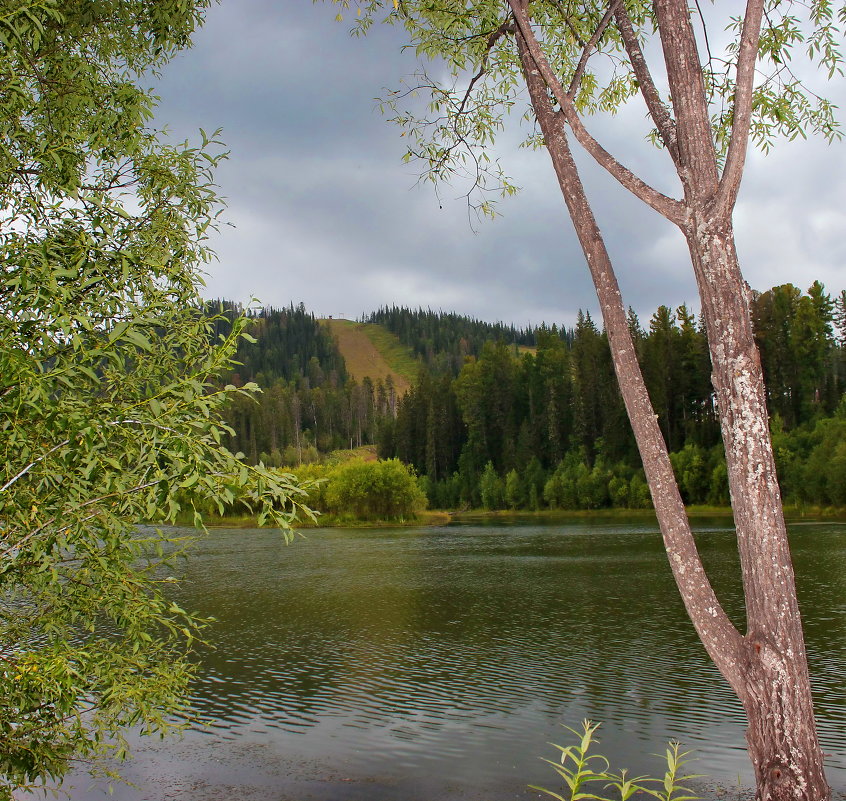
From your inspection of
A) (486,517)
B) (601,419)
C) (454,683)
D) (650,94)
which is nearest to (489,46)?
(650,94)

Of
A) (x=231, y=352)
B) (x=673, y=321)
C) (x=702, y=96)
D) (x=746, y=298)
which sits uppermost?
(x=673, y=321)

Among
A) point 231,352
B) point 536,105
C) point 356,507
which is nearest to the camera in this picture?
point 231,352

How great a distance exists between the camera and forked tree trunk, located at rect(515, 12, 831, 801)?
16.7 feet

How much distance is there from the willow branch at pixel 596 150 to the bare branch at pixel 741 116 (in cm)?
31

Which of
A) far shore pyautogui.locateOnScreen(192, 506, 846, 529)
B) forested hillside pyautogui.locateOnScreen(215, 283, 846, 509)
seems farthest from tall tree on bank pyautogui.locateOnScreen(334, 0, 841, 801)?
far shore pyautogui.locateOnScreen(192, 506, 846, 529)

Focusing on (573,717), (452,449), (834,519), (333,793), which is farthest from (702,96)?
(452,449)

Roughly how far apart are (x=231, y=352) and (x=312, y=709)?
39.1 ft

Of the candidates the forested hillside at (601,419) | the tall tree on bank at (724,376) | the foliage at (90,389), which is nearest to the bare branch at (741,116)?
the tall tree on bank at (724,376)

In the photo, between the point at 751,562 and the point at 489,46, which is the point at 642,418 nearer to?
the point at 751,562

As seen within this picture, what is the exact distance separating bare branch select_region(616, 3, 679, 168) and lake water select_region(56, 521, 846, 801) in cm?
500

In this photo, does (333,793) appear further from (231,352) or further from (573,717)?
(231,352)

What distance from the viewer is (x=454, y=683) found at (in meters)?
16.1

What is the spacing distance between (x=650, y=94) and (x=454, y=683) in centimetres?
1317

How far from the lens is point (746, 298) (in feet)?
18.0
